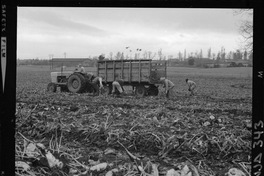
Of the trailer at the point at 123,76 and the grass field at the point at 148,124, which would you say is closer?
the grass field at the point at 148,124

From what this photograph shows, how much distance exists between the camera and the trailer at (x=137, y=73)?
144 inches

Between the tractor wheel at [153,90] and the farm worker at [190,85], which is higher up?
the farm worker at [190,85]

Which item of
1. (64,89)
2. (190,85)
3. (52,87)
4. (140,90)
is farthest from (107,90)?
(190,85)

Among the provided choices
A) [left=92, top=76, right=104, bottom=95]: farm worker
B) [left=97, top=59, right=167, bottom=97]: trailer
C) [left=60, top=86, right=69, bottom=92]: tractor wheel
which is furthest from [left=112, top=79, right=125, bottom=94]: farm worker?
[left=60, top=86, right=69, bottom=92]: tractor wheel

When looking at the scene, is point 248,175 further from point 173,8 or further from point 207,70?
point 173,8

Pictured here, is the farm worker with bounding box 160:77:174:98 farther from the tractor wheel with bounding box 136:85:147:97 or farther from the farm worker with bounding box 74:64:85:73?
the farm worker with bounding box 74:64:85:73

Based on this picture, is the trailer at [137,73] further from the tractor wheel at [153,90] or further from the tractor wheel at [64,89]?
the tractor wheel at [64,89]

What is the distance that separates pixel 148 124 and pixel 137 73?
0.62m

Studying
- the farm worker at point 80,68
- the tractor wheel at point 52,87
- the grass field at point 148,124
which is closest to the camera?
the grass field at point 148,124

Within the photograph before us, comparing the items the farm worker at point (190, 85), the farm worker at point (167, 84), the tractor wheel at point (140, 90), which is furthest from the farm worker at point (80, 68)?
the farm worker at point (190, 85)

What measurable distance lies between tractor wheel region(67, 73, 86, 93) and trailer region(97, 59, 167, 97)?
0.22 m

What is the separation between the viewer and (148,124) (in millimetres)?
3539

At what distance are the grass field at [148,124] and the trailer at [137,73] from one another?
0.13 m

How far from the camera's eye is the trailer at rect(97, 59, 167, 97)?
12.0 ft
